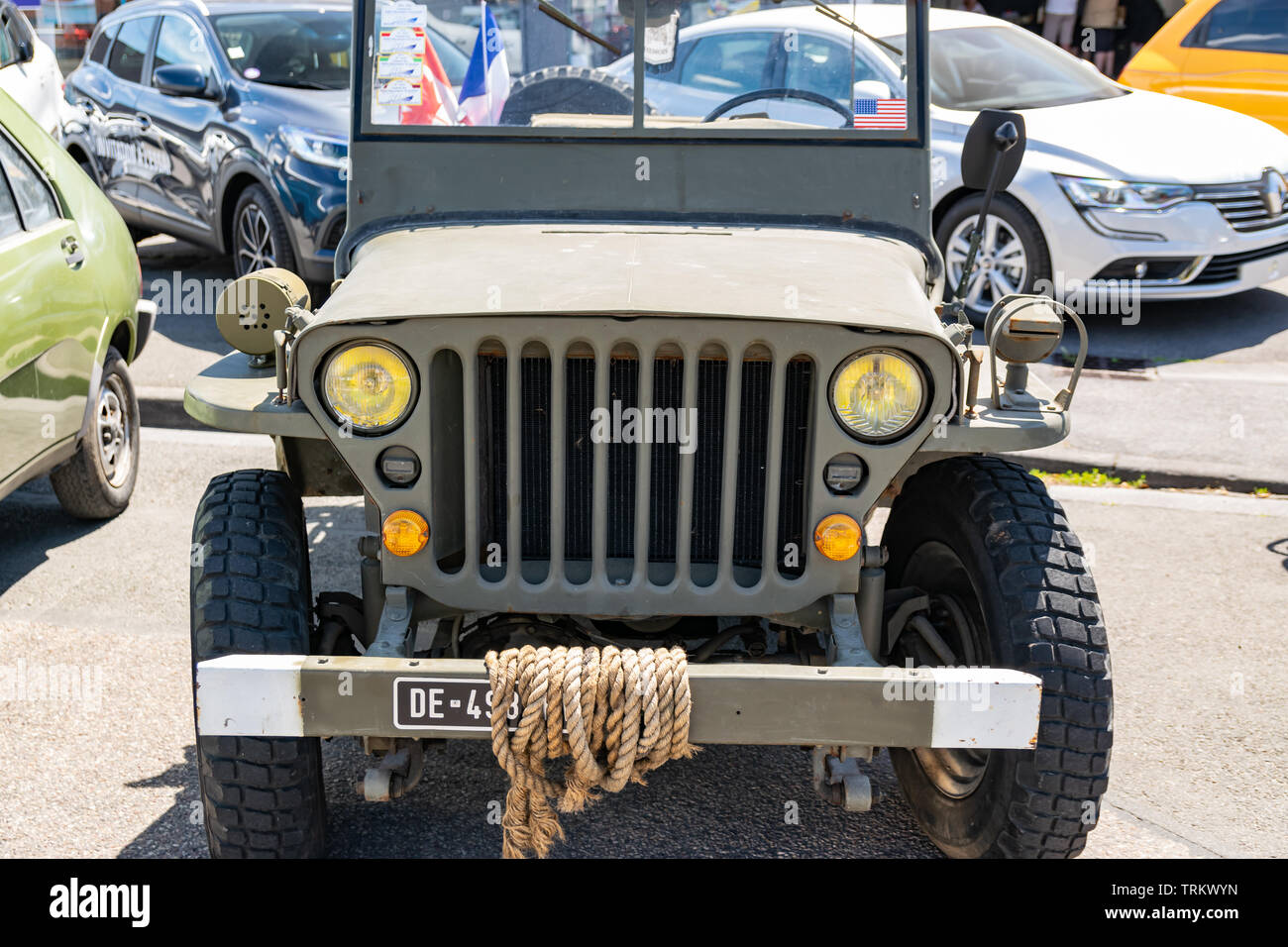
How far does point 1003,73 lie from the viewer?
30.8 ft

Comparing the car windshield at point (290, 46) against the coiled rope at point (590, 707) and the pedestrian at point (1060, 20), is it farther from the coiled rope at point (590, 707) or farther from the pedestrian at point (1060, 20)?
the pedestrian at point (1060, 20)

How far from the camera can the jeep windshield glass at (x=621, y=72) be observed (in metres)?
4.08

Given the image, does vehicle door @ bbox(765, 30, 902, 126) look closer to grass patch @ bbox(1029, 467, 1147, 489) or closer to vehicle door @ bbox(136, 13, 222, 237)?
grass patch @ bbox(1029, 467, 1147, 489)

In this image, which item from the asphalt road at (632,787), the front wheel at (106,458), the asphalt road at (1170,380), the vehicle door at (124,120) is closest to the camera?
the asphalt road at (632,787)

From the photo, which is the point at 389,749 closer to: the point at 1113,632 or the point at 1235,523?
the point at 1113,632

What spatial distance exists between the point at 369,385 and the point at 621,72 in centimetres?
152

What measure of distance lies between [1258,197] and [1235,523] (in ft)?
11.0

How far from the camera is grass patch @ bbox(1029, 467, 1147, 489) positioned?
6.64 metres

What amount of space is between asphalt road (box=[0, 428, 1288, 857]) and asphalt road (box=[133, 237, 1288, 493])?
0.82 metres

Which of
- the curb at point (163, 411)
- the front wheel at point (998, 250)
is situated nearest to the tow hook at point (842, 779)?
the curb at point (163, 411)

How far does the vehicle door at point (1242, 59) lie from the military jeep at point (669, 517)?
7.98m

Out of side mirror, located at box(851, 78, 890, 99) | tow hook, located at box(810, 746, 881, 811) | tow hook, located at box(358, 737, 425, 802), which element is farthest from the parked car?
tow hook, located at box(810, 746, 881, 811)

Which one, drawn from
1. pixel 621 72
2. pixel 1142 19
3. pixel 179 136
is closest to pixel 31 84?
pixel 179 136

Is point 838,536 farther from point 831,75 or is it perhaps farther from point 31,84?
point 31,84
